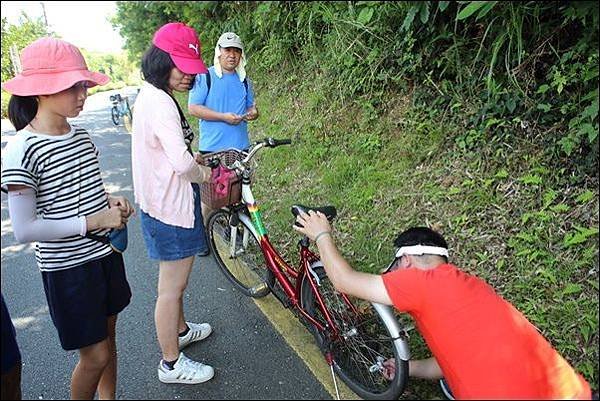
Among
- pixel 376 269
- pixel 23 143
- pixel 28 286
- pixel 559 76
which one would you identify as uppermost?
pixel 559 76

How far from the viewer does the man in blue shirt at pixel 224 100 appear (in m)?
3.50

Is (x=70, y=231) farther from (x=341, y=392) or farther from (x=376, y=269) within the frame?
(x=376, y=269)

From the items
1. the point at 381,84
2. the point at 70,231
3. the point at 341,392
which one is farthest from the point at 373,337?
the point at 381,84

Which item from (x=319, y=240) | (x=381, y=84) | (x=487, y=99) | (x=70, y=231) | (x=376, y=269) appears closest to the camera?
(x=70, y=231)

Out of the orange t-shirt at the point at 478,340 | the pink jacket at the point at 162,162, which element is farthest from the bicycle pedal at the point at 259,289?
the orange t-shirt at the point at 478,340

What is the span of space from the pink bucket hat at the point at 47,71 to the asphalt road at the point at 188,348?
84 centimetres

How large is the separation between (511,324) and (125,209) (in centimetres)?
164

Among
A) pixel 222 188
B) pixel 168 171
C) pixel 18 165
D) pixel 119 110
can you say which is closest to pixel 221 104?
pixel 222 188

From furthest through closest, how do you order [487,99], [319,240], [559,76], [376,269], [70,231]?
[487,99]
[376,269]
[559,76]
[319,240]
[70,231]

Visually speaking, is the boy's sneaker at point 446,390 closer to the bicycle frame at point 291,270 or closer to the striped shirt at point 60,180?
the bicycle frame at point 291,270

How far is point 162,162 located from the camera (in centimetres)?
214

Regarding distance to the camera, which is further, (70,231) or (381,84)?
(381,84)

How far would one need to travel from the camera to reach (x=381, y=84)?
469cm

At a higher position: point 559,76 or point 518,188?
point 559,76
